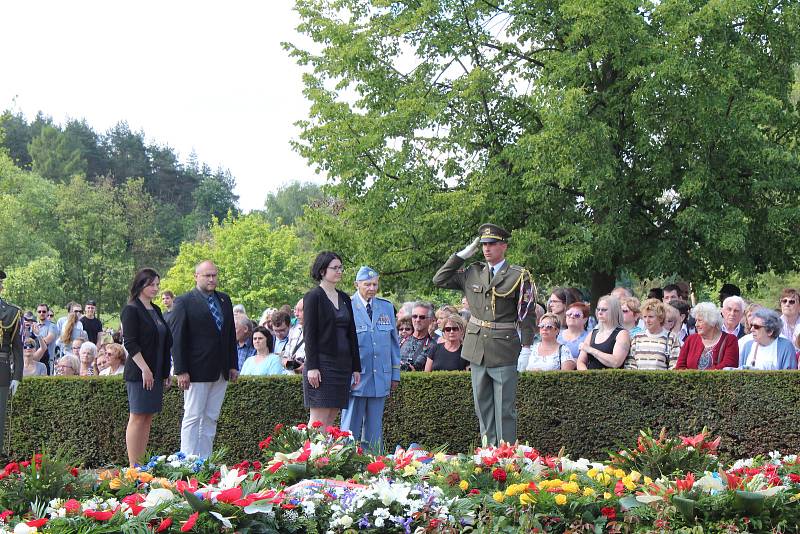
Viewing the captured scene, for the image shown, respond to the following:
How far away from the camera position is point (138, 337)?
8.63 metres

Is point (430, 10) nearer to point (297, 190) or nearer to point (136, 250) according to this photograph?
point (136, 250)

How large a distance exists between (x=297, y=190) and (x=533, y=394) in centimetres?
8779

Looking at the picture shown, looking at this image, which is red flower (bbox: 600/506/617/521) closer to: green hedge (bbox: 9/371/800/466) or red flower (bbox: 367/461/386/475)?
red flower (bbox: 367/461/386/475)

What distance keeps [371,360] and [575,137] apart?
347 inches

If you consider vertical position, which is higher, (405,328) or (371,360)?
(405,328)

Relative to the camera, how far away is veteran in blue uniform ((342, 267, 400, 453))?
8852mm

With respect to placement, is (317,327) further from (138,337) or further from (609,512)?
(609,512)

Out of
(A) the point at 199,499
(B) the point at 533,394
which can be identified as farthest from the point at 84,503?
(B) the point at 533,394

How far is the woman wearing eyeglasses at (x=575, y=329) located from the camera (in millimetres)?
10352

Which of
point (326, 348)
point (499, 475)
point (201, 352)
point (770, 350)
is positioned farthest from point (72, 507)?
point (770, 350)

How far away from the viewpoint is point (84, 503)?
15.6 ft

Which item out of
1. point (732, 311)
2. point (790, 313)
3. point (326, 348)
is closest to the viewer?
point (326, 348)

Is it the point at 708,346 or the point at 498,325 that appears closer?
the point at 498,325

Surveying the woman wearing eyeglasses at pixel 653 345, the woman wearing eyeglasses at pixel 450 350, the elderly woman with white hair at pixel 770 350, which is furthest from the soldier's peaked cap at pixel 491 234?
the elderly woman with white hair at pixel 770 350
